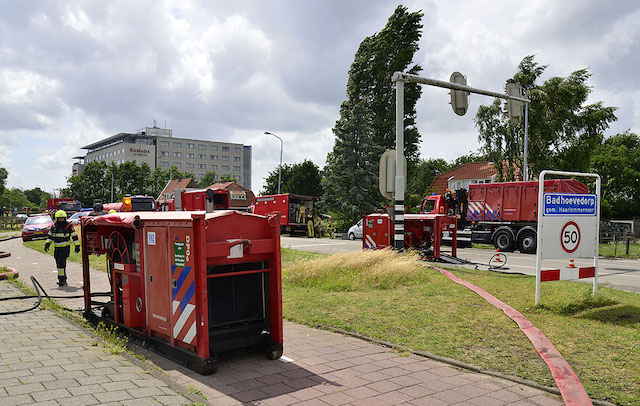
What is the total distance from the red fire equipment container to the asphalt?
0.27m

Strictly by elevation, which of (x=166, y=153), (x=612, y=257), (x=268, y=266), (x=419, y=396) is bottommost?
(x=612, y=257)

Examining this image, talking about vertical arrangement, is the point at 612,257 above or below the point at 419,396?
below

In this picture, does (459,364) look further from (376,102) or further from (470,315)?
(376,102)

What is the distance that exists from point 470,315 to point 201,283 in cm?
439

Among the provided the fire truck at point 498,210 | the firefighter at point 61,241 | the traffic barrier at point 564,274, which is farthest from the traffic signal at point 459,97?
the firefighter at point 61,241

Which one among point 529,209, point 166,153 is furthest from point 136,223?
point 166,153

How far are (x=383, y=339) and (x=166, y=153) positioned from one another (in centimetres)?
12504

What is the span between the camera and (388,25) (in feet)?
140

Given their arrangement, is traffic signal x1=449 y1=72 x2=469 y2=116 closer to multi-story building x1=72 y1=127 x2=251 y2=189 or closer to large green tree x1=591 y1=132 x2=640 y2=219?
large green tree x1=591 y1=132 x2=640 y2=219

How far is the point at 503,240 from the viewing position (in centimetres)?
2214

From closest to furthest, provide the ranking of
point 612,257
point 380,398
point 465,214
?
1. point 380,398
2. point 612,257
3. point 465,214

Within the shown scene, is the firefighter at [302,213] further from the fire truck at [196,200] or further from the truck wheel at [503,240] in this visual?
the truck wheel at [503,240]

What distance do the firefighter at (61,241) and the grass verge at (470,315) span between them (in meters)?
5.13

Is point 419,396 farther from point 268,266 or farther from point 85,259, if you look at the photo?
point 85,259
